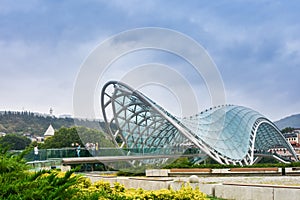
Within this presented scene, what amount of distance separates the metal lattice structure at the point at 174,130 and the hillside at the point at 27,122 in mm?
109158

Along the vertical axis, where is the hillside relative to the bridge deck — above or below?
above

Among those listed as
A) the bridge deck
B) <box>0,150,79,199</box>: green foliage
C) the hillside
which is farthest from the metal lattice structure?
the hillside

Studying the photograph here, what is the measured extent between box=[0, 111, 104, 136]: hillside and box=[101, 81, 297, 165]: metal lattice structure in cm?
10916

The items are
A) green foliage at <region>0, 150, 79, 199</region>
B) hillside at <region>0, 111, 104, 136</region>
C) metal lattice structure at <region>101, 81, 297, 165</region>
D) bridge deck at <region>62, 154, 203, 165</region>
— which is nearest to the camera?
green foliage at <region>0, 150, 79, 199</region>

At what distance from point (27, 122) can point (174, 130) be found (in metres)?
132

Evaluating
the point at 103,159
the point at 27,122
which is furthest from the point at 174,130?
the point at 27,122

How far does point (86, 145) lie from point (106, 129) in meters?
10.1

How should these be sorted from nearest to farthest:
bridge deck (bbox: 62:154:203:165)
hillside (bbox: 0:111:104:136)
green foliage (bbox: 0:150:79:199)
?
1. green foliage (bbox: 0:150:79:199)
2. bridge deck (bbox: 62:154:203:165)
3. hillside (bbox: 0:111:104:136)

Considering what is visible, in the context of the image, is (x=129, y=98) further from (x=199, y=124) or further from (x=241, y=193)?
(x=241, y=193)

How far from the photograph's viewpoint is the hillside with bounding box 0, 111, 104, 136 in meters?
155

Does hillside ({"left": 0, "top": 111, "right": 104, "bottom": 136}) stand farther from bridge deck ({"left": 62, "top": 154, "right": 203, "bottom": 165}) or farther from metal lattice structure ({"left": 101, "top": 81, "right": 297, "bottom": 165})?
bridge deck ({"left": 62, "top": 154, "right": 203, "bottom": 165})

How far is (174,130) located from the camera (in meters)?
43.2

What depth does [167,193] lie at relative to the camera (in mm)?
7961

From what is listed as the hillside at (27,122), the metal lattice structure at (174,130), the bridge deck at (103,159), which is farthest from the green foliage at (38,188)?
the hillside at (27,122)
